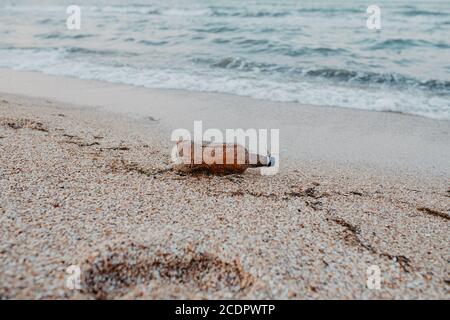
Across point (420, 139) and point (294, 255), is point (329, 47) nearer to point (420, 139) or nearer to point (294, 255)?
point (420, 139)

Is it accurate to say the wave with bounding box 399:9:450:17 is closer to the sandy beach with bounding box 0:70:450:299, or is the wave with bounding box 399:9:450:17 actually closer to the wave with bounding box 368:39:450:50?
the wave with bounding box 368:39:450:50

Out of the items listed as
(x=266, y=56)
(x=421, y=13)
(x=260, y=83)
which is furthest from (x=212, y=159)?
(x=421, y=13)

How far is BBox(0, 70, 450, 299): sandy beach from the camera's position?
193 centimetres

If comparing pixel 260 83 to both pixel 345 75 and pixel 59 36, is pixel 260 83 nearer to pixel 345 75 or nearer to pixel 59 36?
pixel 345 75

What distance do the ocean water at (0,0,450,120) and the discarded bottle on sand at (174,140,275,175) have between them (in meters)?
3.46

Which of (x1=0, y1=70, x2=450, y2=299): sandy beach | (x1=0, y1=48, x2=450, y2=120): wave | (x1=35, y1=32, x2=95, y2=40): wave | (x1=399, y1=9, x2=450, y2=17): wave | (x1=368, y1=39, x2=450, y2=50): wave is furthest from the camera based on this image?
(x1=399, y1=9, x2=450, y2=17): wave

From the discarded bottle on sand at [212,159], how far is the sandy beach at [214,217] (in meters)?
0.13

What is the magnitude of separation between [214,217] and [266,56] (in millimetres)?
8300

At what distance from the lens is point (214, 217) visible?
8.45 feet

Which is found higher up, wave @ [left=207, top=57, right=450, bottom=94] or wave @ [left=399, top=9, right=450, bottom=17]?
wave @ [left=399, top=9, right=450, bottom=17]

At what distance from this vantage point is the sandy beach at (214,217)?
6.34ft

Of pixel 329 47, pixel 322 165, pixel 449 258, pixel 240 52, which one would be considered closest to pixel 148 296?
pixel 449 258

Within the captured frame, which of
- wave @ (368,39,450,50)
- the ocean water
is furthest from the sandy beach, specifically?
wave @ (368,39,450,50)
